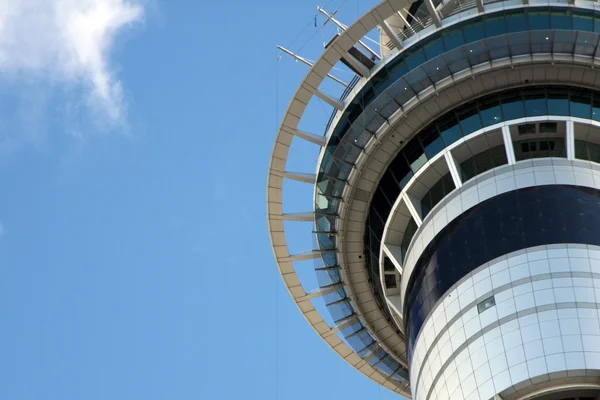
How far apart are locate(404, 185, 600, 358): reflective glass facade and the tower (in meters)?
0.07

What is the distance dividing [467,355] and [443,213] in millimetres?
7802

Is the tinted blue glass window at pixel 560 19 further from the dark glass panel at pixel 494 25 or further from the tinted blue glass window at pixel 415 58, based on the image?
the tinted blue glass window at pixel 415 58

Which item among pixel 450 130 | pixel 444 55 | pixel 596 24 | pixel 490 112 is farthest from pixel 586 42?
pixel 450 130

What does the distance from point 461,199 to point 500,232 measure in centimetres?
321

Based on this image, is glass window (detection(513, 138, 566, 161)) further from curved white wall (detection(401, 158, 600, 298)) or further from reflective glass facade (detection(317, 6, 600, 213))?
reflective glass facade (detection(317, 6, 600, 213))

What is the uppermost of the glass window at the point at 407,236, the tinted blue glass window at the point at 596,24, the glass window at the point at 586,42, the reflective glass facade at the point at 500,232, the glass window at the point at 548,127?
the tinted blue glass window at the point at 596,24

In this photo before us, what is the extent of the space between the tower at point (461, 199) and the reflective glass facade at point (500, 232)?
7cm

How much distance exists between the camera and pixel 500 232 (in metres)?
45.6

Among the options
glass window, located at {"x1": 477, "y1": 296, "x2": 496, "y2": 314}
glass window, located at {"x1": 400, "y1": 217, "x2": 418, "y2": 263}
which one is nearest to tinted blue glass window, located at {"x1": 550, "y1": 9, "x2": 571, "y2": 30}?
glass window, located at {"x1": 400, "y1": 217, "x2": 418, "y2": 263}

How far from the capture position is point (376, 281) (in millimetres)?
Answer: 54781

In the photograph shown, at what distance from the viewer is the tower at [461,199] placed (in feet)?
139

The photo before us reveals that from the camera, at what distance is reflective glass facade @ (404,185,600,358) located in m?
44.7

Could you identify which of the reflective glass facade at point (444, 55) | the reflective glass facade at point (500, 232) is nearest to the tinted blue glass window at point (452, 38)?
the reflective glass facade at point (444, 55)

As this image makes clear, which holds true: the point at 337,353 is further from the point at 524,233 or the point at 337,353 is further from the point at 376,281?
the point at 524,233
